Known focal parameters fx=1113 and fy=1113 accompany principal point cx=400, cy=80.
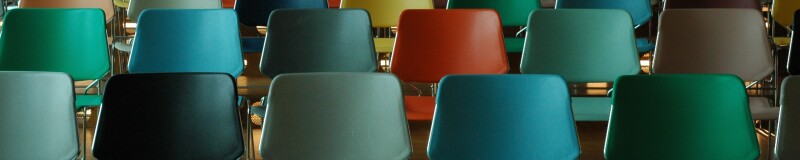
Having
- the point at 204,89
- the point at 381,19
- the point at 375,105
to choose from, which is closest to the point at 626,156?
the point at 375,105

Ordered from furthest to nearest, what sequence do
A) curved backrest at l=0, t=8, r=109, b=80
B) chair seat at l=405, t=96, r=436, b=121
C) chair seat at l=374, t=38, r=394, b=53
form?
chair seat at l=374, t=38, r=394, b=53 → curved backrest at l=0, t=8, r=109, b=80 → chair seat at l=405, t=96, r=436, b=121

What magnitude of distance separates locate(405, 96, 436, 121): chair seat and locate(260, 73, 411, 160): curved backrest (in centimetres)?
61

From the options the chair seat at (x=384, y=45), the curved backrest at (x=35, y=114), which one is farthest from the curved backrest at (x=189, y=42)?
the curved backrest at (x=35, y=114)

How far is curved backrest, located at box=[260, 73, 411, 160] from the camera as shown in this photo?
2.85m

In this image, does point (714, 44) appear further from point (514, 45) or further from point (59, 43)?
point (59, 43)

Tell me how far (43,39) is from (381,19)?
150cm

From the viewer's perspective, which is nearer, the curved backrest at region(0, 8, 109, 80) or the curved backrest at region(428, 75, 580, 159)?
the curved backrest at region(428, 75, 580, 159)

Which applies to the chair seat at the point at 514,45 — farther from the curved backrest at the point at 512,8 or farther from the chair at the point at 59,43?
the chair at the point at 59,43

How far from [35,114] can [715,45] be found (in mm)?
2280

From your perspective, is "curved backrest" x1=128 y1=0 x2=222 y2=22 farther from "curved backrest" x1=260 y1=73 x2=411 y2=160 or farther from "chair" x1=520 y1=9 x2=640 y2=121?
"curved backrest" x1=260 y1=73 x2=411 y2=160

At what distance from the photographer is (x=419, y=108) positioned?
3.67m

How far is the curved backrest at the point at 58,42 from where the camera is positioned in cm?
394

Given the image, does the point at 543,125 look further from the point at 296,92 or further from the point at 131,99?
the point at 131,99

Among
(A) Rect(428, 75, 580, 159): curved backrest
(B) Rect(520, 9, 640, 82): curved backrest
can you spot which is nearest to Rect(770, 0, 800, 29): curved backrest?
(B) Rect(520, 9, 640, 82): curved backrest
